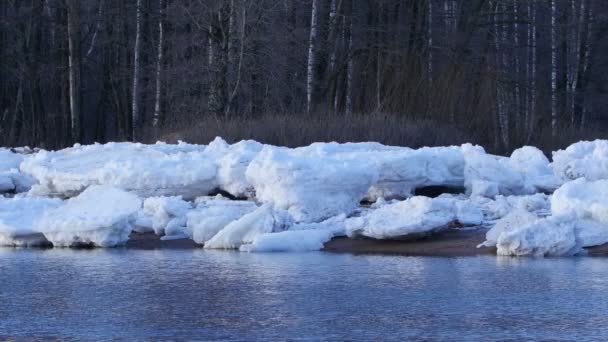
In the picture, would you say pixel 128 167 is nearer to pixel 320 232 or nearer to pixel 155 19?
pixel 320 232

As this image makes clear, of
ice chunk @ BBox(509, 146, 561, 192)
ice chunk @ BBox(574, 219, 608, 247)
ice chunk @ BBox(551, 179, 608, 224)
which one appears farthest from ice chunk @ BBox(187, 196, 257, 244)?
ice chunk @ BBox(509, 146, 561, 192)

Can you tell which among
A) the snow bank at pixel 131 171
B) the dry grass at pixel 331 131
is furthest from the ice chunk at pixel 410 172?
the dry grass at pixel 331 131

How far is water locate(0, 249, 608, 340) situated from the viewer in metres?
6.29

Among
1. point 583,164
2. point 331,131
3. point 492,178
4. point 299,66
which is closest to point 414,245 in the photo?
point 492,178

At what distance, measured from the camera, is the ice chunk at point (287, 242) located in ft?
34.4

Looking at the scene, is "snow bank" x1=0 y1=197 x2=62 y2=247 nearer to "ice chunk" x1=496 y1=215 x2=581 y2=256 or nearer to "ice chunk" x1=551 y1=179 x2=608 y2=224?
"ice chunk" x1=496 y1=215 x2=581 y2=256

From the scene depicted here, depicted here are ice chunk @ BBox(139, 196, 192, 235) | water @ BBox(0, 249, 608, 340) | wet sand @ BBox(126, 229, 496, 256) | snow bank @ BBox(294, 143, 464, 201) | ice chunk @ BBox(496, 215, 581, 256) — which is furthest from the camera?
snow bank @ BBox(294, 143, 464, 201)

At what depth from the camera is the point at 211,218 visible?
1114 cm

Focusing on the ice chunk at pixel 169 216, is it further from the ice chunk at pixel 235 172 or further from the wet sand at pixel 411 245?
the ice chunk at pixel 235 172

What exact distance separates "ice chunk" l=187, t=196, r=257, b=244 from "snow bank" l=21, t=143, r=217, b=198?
49.0 inches

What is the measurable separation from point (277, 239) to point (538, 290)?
3.34 meters

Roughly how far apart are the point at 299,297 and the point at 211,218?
3.77 m

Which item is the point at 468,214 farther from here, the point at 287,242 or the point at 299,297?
the point at 299,297

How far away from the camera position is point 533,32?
35.8 metres
